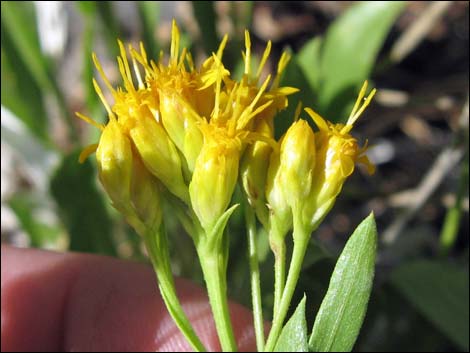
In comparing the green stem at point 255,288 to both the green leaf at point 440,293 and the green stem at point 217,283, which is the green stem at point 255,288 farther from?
the green leaf at point 440,293

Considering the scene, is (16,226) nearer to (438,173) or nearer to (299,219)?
(438,173)

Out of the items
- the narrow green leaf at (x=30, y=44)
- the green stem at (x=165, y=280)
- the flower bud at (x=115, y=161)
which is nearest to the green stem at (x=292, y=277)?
the green stem at (x=165, y=280)

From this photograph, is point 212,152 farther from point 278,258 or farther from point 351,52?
point 351,52

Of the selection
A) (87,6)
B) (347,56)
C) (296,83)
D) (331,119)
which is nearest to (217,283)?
(296,83)

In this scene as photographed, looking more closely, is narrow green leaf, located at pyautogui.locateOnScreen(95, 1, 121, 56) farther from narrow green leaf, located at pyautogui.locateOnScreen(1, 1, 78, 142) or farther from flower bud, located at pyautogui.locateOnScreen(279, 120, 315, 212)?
flower bud, located at pyautogui.locateOnScreen(279, 120, 315, 212)

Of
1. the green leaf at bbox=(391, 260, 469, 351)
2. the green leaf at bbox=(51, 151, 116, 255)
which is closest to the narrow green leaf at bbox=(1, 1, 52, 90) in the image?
the green leaf at bbox=(51, 151, 116, 255)

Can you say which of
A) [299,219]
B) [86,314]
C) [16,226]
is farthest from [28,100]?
[299,219]
